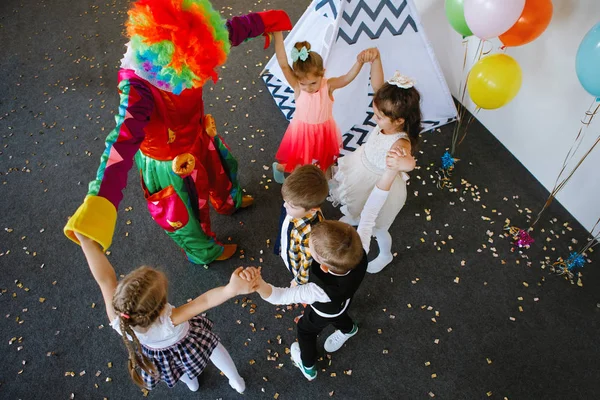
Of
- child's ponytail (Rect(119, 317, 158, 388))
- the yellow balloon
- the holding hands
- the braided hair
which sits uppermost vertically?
the holding hands

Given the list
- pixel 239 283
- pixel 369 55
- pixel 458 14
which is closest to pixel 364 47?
pixel 369 55

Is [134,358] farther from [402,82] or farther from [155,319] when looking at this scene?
[402,82]

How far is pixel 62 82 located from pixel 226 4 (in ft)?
5.87

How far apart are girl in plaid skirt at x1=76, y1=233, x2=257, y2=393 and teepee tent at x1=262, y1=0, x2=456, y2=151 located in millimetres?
1683

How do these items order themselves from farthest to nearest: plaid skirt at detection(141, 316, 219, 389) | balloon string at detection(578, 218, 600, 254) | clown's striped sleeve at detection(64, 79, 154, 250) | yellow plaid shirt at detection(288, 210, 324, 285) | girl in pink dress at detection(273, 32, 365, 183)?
balloon string at detection(578, 218, 600, 254) → girl in pink dress at detection(273, 32, 365, 183) → yellow plaid shirt at detection(288, 210, 324, 285) → plaid skirt at detection(141, 316, 219, 389) → clown's striped sleeve at detection(64, 79, 154, 250)

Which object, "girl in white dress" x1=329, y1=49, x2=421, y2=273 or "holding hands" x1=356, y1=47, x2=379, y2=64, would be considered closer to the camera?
"girl in white dress" x1=329, y1=49, x2=421, y2=273

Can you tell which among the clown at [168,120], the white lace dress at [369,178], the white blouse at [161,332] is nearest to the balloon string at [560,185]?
the white lace dress at [369,178]

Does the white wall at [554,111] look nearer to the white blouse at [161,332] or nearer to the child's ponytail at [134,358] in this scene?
the white blouse at [161,332]

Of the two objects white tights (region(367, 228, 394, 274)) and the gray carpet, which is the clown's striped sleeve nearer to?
the gray carpet

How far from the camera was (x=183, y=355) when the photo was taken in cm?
153

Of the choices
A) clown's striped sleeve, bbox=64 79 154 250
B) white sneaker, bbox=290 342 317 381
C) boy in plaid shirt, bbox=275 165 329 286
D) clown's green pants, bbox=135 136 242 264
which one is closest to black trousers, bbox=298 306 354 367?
white sneaker, bbox=290 342 317 381

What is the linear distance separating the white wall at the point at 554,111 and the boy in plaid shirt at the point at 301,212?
1692 millimetres

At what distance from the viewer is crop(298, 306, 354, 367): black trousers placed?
1631 mm

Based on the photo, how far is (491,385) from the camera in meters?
1.90
